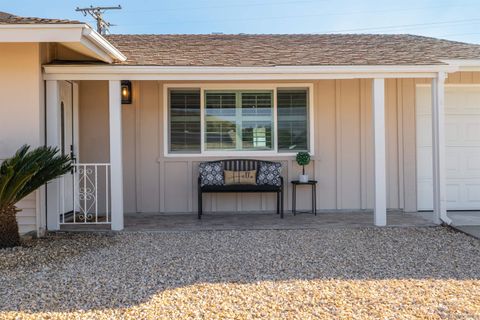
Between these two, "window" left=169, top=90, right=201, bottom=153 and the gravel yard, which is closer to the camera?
the gravel yard

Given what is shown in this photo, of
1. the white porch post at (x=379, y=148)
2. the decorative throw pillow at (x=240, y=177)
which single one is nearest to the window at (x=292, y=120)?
the decorative throw pillow at (x=240, y=177)

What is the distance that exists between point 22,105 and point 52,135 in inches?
20.4

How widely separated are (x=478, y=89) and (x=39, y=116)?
269 inches

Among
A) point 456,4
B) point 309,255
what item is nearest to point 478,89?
point 309,255

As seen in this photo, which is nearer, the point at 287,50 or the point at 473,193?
the point at 287,50

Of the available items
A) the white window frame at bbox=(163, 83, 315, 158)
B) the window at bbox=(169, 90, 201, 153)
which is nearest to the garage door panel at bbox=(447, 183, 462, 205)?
the white window frame at bbox=(163, 83, 315, 158)

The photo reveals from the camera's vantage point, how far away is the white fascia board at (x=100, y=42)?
16.2ft

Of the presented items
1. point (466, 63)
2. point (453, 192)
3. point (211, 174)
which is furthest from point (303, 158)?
point (466, 63)

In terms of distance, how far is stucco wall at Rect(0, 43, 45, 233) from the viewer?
5426 mm

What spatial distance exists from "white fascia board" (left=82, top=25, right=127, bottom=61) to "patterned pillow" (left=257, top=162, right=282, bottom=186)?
2725 mm

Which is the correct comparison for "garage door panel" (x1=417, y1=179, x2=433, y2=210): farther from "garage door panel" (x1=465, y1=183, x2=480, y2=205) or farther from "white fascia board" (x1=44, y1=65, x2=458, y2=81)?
"white fascia board" (x1=44, y1=65, x2=458, y2=81)

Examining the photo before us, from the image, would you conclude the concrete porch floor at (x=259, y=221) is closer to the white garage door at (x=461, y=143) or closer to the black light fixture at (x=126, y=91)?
the white garage door at (x=461, y=143)

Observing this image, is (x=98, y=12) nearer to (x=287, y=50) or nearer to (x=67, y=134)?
(x=67, y=134)

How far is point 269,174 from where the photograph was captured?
686cm
